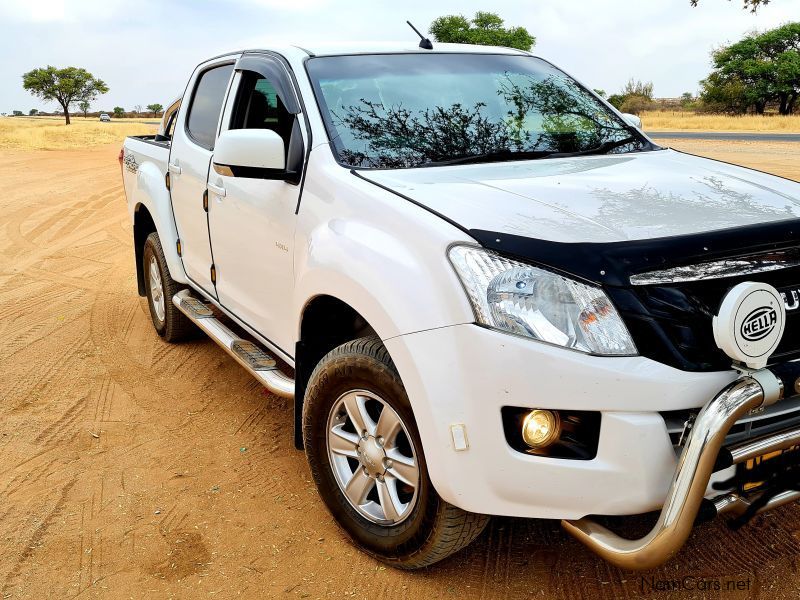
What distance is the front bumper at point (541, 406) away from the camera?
7.27 feet

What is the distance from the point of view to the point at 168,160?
16.5 ft

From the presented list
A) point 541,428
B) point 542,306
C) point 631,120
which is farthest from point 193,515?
point 631,120

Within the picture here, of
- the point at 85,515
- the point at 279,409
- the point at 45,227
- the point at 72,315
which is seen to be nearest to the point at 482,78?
the point at 279,409

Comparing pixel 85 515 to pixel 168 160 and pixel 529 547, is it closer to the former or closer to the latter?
pixel 529 547

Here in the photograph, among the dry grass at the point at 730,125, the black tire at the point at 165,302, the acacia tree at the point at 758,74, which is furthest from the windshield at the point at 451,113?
the acacia tree at the point at 758,74

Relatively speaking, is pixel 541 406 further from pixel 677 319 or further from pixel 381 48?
pixel 381 48

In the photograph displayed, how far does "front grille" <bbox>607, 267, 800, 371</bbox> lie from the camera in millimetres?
2236

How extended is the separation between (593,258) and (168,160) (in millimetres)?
3494

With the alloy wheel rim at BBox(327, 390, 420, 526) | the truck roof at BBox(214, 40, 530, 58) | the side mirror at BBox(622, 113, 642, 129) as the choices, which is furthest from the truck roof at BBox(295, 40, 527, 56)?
the alloy wheel rim at BBox(327, 390, 420, 526)

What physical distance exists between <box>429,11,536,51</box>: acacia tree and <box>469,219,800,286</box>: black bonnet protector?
6629cm

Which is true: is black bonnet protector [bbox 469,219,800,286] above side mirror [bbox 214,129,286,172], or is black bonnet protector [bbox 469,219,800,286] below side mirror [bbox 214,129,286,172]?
below

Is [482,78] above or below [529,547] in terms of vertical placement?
above

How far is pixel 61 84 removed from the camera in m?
72.0

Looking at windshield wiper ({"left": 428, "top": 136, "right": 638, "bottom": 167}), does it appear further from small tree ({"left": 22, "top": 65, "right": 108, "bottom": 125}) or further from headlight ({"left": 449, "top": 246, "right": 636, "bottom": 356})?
small tree ({"left": 22, "top": 65, "right": 108, "bottom": 125})
